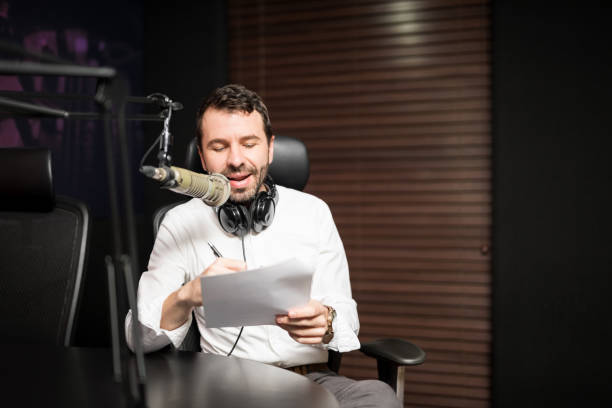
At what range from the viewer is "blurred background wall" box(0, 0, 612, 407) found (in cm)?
217

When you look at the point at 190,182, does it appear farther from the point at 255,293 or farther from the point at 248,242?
the point at 248,242

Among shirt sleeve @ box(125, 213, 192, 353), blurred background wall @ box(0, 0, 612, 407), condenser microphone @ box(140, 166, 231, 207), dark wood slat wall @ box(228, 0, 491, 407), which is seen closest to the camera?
condenser microphone @ box(140, 166, 231, 207)

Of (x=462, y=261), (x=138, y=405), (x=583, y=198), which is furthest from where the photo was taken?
(x=462, y=261)

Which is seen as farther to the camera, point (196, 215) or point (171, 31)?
point (171, 31)

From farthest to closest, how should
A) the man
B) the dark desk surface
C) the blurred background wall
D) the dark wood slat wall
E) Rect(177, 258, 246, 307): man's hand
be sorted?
the dark wood slat wall < the blurred background wall < the man < Rect(177, 258, 246, 307): man's hand < the dark desk surface

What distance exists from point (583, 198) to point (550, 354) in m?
0.74

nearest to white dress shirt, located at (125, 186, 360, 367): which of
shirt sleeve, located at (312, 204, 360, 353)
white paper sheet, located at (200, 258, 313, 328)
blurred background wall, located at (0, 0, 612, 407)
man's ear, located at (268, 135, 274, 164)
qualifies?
shirt sleeve, located at (312, 204, 360, 353)

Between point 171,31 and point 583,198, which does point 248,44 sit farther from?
point 583,198

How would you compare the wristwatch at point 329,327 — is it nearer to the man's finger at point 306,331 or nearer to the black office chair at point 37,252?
the man's finger at point 306,331

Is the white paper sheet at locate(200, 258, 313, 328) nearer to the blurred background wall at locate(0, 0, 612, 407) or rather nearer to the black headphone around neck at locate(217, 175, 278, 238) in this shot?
the black headphone around neck at locate(217, 175, 278, 238)

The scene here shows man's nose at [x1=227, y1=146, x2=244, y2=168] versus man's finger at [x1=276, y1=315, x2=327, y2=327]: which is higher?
man's nose at [x1=227, y1=146, x2=244, y2=168]

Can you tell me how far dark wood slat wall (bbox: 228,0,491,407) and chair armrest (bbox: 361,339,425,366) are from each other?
3.84 feet

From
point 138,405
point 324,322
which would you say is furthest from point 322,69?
point 138,405

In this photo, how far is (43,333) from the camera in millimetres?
1437
